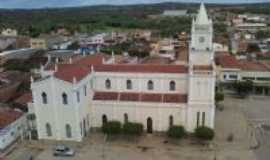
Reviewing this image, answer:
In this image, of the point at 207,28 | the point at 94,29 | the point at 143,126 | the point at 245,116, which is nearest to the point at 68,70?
the point at 143,126

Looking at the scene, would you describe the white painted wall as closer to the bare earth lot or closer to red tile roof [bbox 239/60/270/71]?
the bare earth lot

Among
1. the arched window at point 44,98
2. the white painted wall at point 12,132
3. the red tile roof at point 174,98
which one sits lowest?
the white painted wall at point 12,132

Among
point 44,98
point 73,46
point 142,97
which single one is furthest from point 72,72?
point 73,46

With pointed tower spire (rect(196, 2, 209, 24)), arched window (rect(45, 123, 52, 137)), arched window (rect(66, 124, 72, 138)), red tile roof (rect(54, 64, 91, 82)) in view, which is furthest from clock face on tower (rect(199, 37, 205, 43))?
arched window (rect(45, 123, 52, 137))

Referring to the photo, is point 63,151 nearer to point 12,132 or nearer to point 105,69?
point 12,132

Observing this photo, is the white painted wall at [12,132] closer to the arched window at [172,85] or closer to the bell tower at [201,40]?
the arched window at [172,85]

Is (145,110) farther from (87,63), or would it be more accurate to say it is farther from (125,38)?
(125,38)

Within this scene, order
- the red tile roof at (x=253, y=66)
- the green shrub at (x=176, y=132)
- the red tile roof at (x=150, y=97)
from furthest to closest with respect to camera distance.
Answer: the red tile roof at (x=253, y=66)
the red tile roof at (x=150, y=97)
the green shrub at (x=176, y=132)

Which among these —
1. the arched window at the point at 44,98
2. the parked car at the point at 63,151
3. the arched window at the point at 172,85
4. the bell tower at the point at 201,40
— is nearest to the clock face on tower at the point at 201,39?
the bell tower at the point at 201,40
